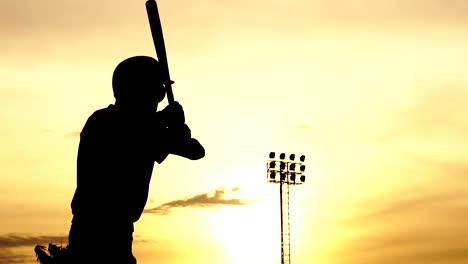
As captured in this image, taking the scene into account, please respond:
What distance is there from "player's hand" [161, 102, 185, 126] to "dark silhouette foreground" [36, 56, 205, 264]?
0.31 meters

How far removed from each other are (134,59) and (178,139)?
90 cm

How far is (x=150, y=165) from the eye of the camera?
28.4 ft

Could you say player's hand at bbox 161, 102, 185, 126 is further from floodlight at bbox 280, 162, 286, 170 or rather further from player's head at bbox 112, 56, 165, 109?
floodlight at bbox 280, 162, 286, 170

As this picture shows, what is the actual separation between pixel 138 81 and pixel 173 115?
61cm

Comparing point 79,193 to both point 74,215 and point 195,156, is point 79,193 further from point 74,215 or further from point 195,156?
point 195,156

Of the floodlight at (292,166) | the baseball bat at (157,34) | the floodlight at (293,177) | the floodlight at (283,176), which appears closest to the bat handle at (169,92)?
the baseball bat at (157,34)

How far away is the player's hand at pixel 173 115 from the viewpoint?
29.5 feet

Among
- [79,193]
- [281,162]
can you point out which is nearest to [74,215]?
[79,193]

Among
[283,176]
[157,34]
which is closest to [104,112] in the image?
[157,34]

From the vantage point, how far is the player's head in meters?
8.51

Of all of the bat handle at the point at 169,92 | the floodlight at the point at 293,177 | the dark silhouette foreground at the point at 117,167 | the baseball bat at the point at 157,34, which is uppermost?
the floodlight at the point at 293,177

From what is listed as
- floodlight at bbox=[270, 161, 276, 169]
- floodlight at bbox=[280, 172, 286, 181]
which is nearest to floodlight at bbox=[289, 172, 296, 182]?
floodlight at bbox=[280, 172, 286, 181]

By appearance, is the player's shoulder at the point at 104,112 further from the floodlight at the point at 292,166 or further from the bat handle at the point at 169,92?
the floodlight at the point at 292,166

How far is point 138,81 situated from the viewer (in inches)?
337
